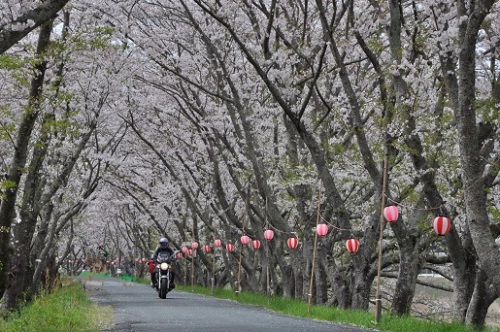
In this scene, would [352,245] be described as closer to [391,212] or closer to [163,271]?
[391,212]

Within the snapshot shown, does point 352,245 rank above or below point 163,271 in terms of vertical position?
above

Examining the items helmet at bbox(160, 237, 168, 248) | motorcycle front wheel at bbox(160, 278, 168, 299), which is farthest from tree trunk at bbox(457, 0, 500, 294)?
motorcycle front wheel at bbox(160, 278, 168, 299)

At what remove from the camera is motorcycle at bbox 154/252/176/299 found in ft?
78.3

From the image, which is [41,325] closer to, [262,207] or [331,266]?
[331,266]

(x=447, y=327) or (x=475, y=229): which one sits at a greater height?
(x=475, y=229)

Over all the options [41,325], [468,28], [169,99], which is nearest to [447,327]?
[468,28]

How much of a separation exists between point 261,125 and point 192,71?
10.6ft

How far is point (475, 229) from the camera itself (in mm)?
10789

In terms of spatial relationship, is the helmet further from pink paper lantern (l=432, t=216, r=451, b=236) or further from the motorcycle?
pink paper lantern (l=432, t=216, r=451, b=236)

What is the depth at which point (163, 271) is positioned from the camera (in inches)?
945

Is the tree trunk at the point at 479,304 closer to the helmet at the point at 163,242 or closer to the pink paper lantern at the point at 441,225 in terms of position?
the pink paper lantern at the point at 441,225

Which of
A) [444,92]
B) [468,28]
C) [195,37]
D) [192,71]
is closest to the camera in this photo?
[468,28]

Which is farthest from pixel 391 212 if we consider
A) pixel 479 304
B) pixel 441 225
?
pixel 479 304

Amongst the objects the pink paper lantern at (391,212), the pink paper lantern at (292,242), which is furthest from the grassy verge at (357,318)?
the pink paper lantern at (391,212)
